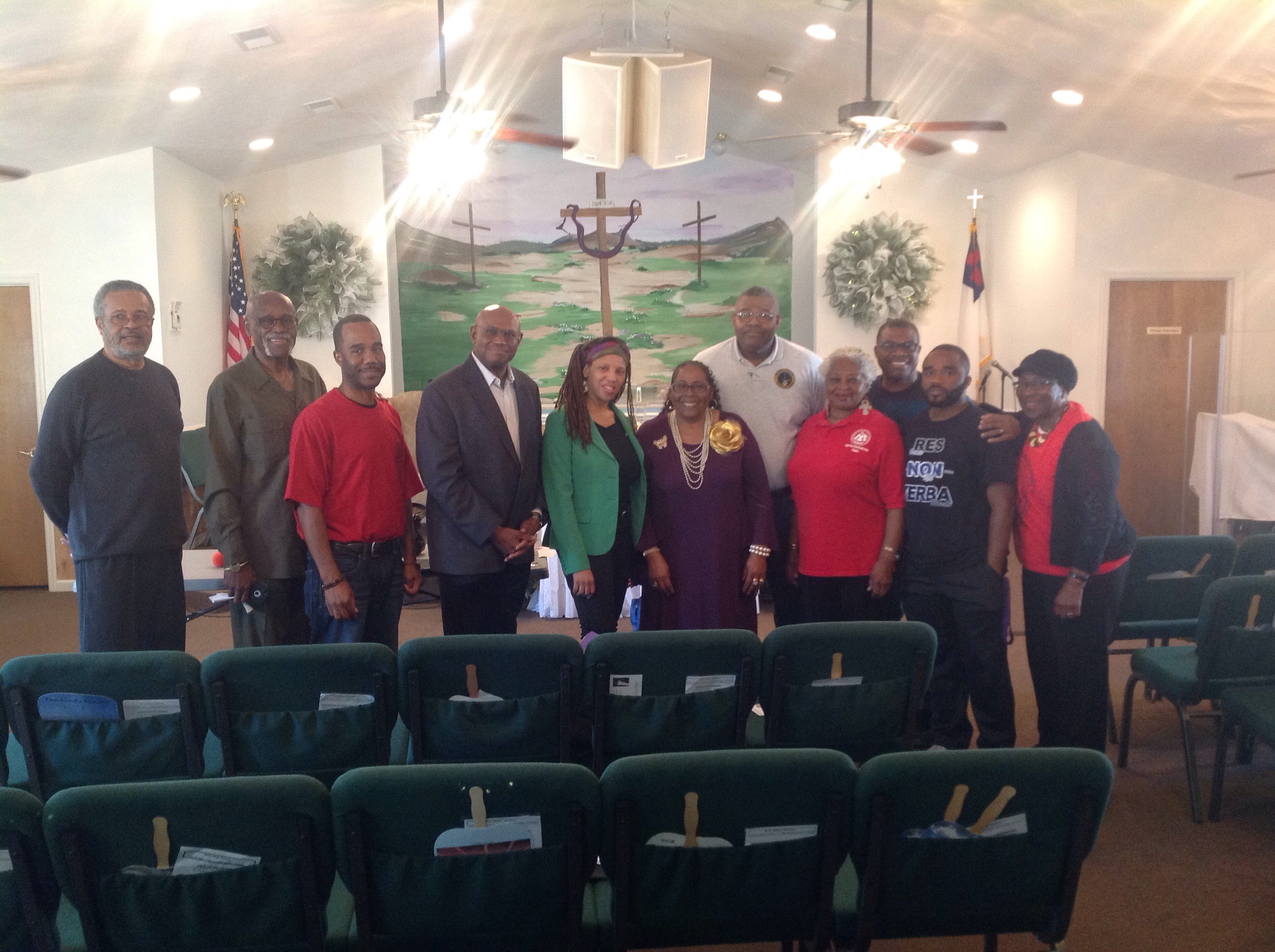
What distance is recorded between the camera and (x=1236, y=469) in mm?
6414


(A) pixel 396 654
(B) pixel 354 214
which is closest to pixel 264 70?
(B) pixel 354 214

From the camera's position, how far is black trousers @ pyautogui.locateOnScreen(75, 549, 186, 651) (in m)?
3.21

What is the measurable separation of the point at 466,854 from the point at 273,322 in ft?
7.04

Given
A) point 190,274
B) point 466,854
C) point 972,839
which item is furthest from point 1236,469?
point 190,274

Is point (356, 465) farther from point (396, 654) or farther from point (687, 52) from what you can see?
point (687, 52)

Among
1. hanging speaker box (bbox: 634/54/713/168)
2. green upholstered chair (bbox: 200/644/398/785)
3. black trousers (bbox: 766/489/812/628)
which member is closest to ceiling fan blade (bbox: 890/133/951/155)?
hanging speaker box (bbox: 634/54/713/168)

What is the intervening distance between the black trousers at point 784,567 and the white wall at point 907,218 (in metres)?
5.71

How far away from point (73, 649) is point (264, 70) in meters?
3.69

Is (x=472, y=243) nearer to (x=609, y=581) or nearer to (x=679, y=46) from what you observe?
(x=679, y=46)

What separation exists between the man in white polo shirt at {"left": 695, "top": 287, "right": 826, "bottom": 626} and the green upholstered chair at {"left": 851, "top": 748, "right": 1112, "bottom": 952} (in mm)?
1738

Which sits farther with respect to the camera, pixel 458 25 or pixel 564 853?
pixel 458 25

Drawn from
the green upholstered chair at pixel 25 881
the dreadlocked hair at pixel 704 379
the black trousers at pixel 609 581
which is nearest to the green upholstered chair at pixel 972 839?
the green upholstered chair at pixel 25 881

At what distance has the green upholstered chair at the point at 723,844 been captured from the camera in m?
1.79

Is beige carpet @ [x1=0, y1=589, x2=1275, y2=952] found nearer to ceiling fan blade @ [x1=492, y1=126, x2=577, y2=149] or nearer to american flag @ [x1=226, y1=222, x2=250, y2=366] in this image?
ceiling fan blade @ [x1=492, y1=126, x2=577, y2=149]
